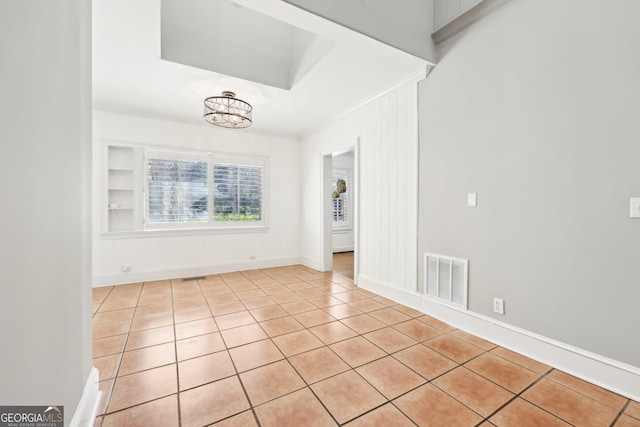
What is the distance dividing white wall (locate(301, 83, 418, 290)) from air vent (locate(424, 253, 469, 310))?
19cm

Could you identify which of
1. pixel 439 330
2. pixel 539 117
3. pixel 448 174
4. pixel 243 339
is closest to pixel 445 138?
pixel 448 174

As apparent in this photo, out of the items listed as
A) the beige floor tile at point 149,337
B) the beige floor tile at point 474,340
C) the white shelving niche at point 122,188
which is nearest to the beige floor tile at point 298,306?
the beige floor tile at point 149,337

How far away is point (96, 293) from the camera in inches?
142

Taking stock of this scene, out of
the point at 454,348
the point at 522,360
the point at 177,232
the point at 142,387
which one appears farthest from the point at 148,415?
the point at 177,232

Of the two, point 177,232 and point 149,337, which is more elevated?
point 177,232

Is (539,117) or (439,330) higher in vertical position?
(539,117)

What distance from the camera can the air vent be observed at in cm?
254

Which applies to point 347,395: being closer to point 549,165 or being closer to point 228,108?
point 549,165

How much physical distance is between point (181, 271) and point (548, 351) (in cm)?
472

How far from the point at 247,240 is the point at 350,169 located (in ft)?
11.7

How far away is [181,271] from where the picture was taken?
14.6 feet

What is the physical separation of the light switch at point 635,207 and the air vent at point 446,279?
1121 mm

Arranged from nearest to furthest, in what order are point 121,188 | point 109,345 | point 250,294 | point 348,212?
point 109,345 < point 250,294 < point 121,188 < point 348,212

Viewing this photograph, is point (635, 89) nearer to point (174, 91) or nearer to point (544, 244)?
point (544, 244)
